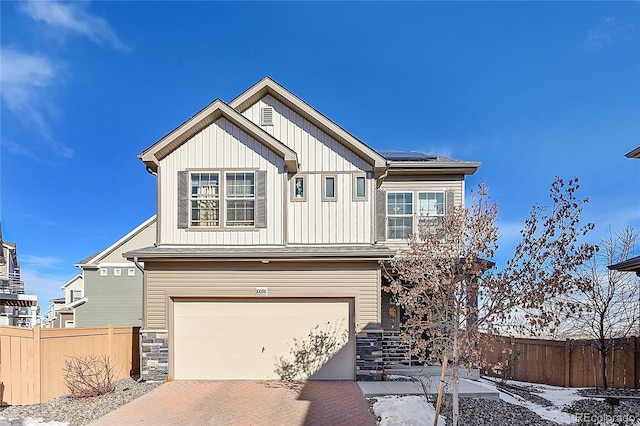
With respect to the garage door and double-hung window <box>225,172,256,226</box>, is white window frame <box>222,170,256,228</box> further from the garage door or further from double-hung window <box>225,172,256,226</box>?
the garage door

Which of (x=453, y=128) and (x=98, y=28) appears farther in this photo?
(x=453, y=128)


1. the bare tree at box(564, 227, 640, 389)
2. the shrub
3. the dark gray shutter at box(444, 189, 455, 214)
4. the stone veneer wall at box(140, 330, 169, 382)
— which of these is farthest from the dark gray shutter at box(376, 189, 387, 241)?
the shrub

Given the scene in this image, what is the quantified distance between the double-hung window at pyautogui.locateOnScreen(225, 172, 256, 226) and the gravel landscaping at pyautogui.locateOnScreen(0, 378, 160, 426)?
4.52 m

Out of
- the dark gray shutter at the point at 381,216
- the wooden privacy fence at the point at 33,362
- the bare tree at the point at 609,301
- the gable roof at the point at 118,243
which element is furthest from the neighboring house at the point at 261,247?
the gable roof at the point at 118,243

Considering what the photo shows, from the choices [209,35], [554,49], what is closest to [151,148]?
[209,35]

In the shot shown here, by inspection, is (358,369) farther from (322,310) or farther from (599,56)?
(599,56)

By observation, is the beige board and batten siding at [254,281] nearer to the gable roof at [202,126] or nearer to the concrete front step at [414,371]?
the concrete front step at [414,371]

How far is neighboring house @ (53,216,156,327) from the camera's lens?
63.1ft

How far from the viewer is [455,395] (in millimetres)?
6203

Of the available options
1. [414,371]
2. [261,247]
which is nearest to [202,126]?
[261,247]

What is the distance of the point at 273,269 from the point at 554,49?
10.5 meters

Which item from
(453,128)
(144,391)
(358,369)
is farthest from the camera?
(453,128)

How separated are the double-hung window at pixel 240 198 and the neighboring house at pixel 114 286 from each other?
9994 mm

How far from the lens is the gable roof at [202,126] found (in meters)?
10.6
